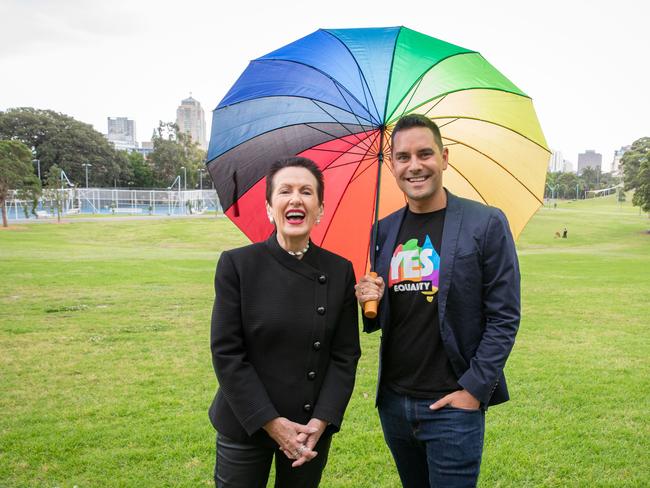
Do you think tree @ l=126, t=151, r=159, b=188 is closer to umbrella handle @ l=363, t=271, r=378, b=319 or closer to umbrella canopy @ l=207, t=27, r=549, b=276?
umbrella canopy @ l=207, t=27, r=549, b=276

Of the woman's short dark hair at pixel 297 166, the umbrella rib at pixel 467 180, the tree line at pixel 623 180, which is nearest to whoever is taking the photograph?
the woman's short dark hair at pixel 297 166

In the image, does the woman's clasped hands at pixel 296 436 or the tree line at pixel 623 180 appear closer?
the woman's clasped hands at pixel 296 436

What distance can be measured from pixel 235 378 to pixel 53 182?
4986cm

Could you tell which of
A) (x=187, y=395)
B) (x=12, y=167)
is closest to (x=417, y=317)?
(x=187, y=395)

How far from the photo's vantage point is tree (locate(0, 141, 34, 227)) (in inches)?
1447

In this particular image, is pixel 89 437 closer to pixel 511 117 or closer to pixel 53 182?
pixel 511 117

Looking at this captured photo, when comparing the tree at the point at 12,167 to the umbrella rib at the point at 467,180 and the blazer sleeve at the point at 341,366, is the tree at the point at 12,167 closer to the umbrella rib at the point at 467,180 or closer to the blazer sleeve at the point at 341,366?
the umbrella rib at the point at 467,180

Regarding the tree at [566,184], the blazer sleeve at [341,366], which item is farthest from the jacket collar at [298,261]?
the tree at [566,184]

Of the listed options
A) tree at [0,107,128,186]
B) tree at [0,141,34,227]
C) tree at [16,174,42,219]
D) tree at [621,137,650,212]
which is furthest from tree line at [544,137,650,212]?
tree at [0,107,128,186]

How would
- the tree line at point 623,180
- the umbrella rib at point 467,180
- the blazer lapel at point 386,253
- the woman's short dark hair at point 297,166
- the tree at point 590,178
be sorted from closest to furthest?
the woman's short dark hair at point 297,166
the blazer lapel at point 386,253
the umbrella rib at point 467,180
the tree line at point 623,180
the tree at point 590,178

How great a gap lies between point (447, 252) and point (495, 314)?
35 centimetres

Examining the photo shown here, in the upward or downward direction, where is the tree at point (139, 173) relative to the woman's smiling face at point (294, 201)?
upward

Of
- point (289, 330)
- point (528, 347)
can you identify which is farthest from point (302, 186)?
point (528, 347)

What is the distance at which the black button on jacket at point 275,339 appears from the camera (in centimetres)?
233
